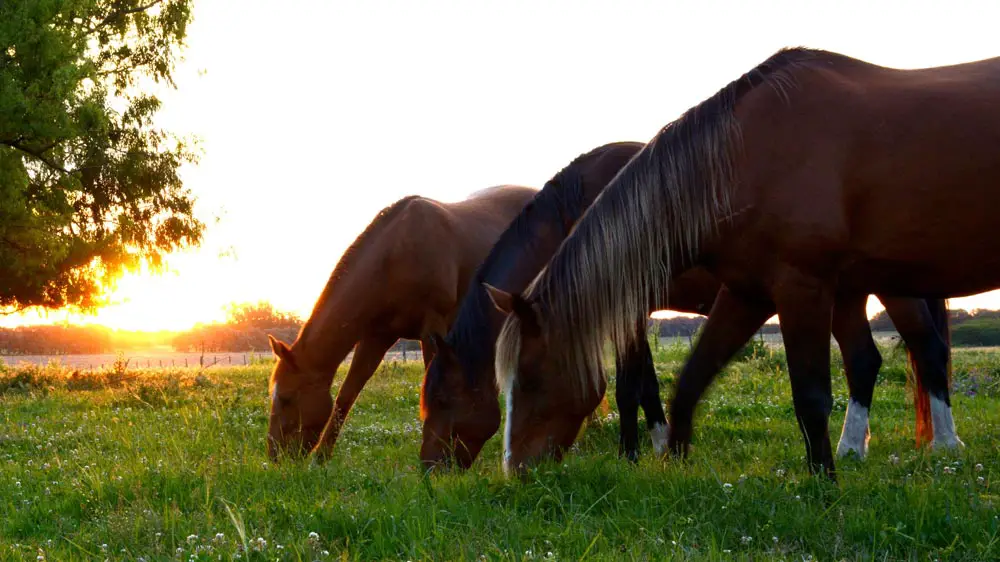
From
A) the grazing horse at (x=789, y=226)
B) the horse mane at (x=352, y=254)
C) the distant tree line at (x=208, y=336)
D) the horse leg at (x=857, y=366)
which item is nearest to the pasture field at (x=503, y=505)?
the horse leg at (x=857, y=366)

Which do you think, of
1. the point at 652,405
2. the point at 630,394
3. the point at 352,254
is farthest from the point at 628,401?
the point at 352,254

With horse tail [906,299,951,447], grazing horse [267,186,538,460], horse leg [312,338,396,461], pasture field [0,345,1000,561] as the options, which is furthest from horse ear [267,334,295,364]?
horse tail [906,299,951,447]

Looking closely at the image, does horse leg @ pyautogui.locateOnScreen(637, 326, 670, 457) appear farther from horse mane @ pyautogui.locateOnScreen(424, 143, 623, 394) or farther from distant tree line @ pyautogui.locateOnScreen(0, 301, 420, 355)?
distant tree line @ pyautogui.locateOnScreen(0, 301, 420, 355)

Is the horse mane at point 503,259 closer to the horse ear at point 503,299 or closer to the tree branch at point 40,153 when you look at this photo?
the horse ear at point 503,299

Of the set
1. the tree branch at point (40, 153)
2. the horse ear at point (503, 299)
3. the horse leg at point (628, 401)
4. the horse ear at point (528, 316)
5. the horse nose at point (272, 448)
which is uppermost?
the tree branch at point (40, 153)

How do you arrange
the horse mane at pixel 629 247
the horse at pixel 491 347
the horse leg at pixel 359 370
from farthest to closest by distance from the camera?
the horse leg at pixel 359 370 → the horse at pixel 491 347 → the horse mane at pixel 629 247

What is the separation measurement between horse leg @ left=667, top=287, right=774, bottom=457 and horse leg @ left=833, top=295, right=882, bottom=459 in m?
Answer: 1.29

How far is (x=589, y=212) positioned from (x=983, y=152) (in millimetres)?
2187

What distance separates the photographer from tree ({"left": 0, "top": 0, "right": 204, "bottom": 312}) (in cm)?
1444

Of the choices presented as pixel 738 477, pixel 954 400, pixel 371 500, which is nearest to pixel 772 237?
pixel 738 477

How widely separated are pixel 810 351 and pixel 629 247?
3.69 ft

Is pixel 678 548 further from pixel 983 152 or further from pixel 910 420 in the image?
pixel 910 420

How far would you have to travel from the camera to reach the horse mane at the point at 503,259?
5.62 m

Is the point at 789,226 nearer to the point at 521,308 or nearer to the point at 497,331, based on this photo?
the point at 521,308
